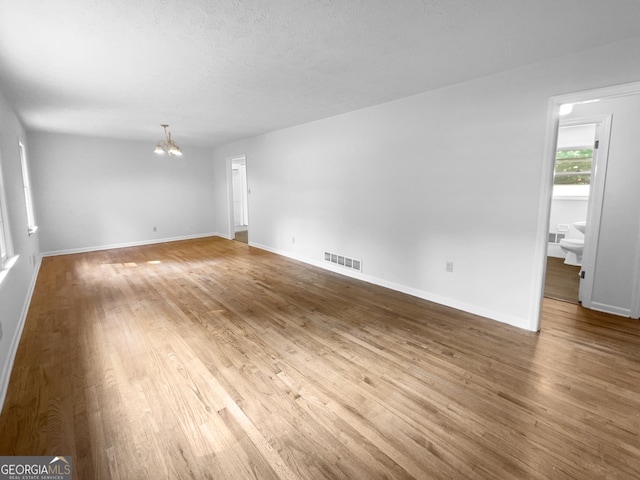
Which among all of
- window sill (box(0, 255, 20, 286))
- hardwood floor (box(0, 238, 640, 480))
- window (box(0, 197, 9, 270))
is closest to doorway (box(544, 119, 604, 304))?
hardwood floor (box(0, 238, 640, 480))

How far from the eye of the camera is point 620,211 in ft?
10.3

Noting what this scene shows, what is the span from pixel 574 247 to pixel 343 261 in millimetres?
3634

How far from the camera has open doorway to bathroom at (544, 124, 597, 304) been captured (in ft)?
16.5

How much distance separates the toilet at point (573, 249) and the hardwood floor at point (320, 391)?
178 cm

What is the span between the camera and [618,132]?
3.12m

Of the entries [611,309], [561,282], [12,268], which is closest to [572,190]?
[561,282]

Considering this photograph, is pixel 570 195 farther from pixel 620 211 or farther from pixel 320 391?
pixel 320 391

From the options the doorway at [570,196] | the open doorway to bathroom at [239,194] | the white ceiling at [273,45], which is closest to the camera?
the white ceiling at [273,45]

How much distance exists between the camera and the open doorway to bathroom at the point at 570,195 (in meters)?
5.02

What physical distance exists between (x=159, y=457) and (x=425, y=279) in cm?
309

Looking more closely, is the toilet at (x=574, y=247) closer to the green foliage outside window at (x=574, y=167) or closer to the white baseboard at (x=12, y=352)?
the green foliage outside window at (x=574, y=167)

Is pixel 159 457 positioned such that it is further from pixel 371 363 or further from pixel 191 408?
pixel 371 363

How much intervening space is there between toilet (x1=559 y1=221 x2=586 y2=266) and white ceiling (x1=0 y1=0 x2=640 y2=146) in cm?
344

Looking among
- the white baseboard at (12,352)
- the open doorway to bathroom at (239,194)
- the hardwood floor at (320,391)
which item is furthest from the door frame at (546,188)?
the open doorway to bathroom at (239,194)
